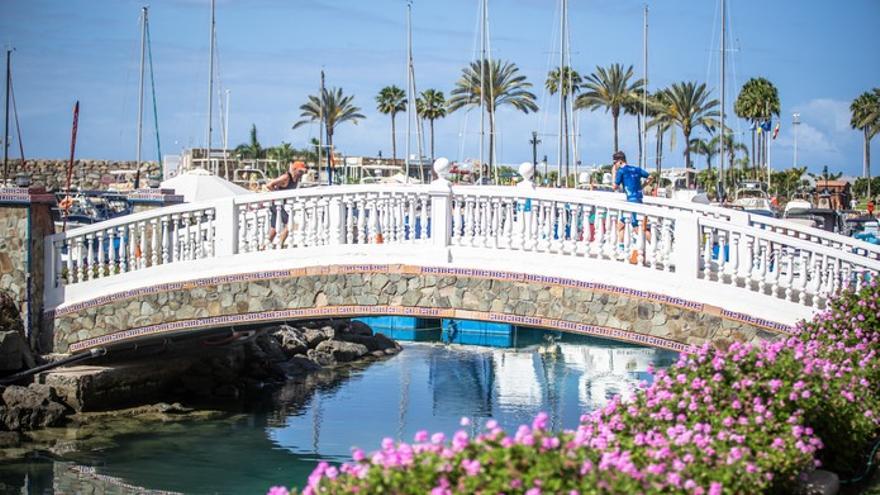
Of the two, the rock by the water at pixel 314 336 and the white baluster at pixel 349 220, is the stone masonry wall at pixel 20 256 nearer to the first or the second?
the white baluster at pixel 349 220

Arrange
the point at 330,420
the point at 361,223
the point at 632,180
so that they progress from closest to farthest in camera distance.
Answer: the point at 361,223, the point at 632,180, the point at 330,420

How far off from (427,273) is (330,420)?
5.52 metres

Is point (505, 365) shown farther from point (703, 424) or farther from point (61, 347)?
point (703, 424)

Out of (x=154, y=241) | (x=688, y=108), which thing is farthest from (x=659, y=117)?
(x=154, y=241)

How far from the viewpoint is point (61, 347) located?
18234mm

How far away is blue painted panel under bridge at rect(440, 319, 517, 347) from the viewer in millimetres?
31469

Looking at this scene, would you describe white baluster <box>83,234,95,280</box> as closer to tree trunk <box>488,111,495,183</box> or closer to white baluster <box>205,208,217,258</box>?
white baluster <box>205,208,217,258</box>

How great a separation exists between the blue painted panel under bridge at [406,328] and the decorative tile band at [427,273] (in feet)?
49.2

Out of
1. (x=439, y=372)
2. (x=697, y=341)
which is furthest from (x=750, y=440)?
(x=439, y=372)

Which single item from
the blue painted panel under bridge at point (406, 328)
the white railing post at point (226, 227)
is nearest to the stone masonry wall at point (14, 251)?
the white railing post at point (226, 227)

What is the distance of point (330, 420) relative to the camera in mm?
20625

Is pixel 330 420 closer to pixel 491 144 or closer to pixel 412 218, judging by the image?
pixel 412 218

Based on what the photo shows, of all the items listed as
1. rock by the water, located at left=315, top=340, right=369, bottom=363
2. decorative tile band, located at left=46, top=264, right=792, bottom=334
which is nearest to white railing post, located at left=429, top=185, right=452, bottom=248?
decorative tile band, located at left=46, top=264, right=792, bottom=334

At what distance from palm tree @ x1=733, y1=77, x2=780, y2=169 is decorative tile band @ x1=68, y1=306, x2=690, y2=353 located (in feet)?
192
